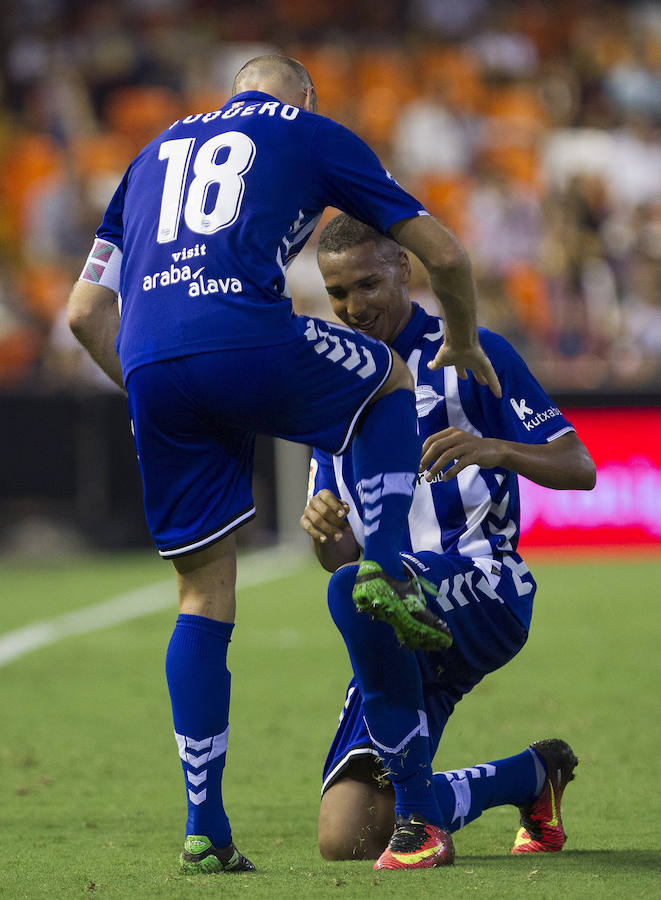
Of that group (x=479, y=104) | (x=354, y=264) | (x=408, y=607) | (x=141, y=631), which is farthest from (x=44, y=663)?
(x=479, y=104)

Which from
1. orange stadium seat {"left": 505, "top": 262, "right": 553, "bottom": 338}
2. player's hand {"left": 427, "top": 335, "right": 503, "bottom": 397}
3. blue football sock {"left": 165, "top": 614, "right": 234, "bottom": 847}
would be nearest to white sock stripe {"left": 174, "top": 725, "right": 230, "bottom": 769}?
blue football sock {"left": 165, "top": 614, "right": 234, "bottom": 847}

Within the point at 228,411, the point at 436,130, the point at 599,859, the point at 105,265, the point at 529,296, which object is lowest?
the point at 599,859

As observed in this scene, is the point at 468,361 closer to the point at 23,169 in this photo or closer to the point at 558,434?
the point at 558,434

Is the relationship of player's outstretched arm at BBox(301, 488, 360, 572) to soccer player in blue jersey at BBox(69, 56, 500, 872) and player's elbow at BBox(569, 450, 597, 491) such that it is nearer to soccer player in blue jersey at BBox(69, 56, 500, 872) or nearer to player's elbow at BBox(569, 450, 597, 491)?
soccer player in blue jersey at BBox(69, 56, 500, 872)

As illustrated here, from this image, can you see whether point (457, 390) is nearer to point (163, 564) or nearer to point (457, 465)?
point (457, 465)

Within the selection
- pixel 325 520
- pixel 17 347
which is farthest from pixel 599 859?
pixel 17 347

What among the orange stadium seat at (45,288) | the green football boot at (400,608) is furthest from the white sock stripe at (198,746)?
the orange stadium seat at (45,288)

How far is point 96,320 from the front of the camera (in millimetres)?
3215

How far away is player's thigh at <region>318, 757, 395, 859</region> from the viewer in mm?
3191

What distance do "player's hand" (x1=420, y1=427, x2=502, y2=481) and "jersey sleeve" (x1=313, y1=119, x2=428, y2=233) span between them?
1.54 ft

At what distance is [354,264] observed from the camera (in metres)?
3.42

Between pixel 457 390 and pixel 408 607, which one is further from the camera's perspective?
pixel 457 390

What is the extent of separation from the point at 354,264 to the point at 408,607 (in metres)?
Result: 1.04

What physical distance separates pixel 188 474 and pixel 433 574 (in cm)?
59
